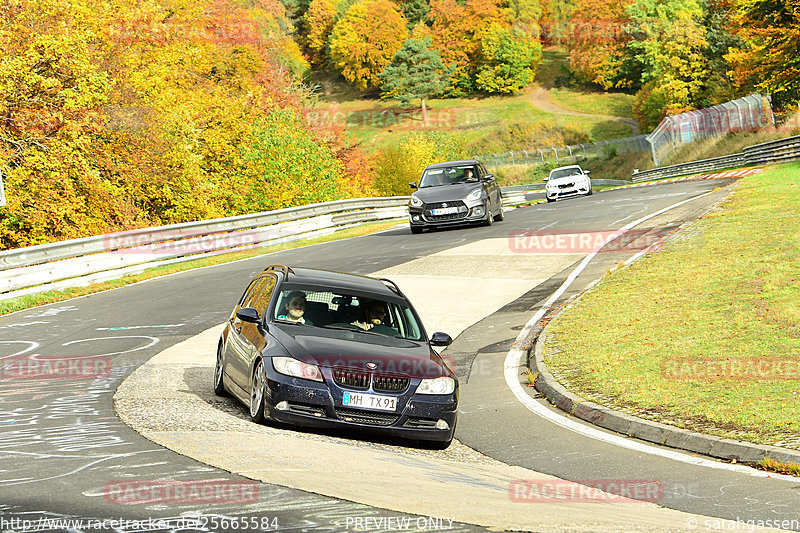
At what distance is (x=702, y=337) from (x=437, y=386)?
15.9 ft

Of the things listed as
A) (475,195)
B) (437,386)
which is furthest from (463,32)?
(437,386)

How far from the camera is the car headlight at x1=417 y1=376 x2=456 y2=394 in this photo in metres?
9.16

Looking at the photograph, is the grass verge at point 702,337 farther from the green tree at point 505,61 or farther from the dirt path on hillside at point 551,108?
the green tree at point 505,61

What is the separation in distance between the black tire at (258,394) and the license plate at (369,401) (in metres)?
0.81

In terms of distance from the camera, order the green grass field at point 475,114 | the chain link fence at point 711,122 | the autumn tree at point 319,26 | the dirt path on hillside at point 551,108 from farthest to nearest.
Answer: the autumn tree at point 319,26, the green grass field at point 475,114, the dirt path on hillside at point 551,108, the chain link fence at point 711,122

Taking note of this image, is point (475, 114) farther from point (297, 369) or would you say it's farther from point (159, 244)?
point (297, 369)

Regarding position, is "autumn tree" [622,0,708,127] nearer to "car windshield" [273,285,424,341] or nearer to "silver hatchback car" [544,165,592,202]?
"silver hatchback car" [544,165,592,202]

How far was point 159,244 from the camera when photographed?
25266 mm

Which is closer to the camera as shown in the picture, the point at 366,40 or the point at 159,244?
the point at 159,244

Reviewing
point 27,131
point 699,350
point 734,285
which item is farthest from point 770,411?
point 27,131

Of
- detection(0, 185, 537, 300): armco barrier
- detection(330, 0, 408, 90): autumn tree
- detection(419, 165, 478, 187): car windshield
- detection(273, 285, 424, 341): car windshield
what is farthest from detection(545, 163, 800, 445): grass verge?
detection(330, 0, 408, 90): autumn tree

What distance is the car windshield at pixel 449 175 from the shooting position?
96.5 feet

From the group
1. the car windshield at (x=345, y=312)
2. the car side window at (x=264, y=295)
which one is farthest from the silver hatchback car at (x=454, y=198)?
the car windshield at (x=345, y=312)

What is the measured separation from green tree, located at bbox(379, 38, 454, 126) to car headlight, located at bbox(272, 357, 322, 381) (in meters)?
127
